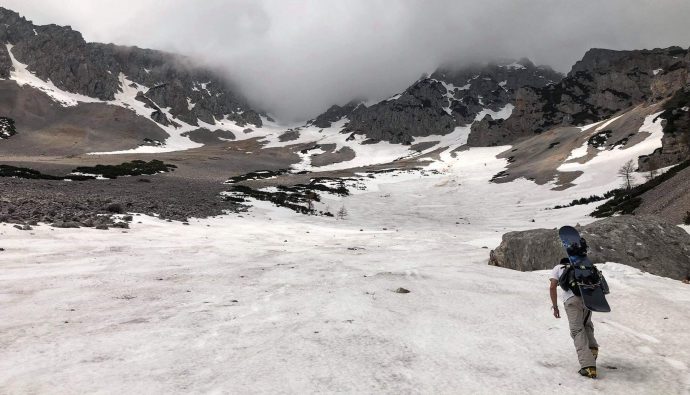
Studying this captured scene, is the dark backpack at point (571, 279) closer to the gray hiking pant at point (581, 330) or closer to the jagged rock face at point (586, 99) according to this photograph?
the gray hiking pant at point (581, 330)

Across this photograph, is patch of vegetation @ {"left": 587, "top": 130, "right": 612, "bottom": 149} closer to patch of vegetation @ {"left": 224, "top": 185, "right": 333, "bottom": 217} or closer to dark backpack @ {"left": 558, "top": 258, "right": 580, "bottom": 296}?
patch of vegetation @ {"left": 224, "top": 185, "right": 333, "bottom": 217}

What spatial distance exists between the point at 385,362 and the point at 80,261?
9686mm

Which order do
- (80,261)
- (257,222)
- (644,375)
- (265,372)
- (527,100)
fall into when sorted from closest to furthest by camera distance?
(265,372) → (644,375) → (80,261) → (257,222) → (527,100)

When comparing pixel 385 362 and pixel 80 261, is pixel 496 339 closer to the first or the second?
pixel 385 362

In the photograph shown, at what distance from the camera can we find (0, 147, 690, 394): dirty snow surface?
5.23 m

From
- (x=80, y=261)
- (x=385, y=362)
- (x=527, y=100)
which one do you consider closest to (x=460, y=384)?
(x=385, y=362)

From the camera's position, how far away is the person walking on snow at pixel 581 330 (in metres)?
5.67

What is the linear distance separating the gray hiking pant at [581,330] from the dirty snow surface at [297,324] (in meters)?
0.32

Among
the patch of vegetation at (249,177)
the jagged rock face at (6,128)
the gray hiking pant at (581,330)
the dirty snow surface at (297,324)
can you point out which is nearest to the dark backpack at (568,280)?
the gray hiking pant at (581,330)

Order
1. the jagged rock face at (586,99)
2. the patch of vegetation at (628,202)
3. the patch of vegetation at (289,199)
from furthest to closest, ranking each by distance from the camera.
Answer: the jagged rock face at (586,99) → the patch of vegetation at (289,199) → the patch of vegetation at (628,202)

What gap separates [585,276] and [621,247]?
912cm

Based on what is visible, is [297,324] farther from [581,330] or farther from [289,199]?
[289,199]

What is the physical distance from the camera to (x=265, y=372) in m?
5.33

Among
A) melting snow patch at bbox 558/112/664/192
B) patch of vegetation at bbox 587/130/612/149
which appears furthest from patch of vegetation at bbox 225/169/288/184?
patch of vegetation at bbox 587/130/612/149
